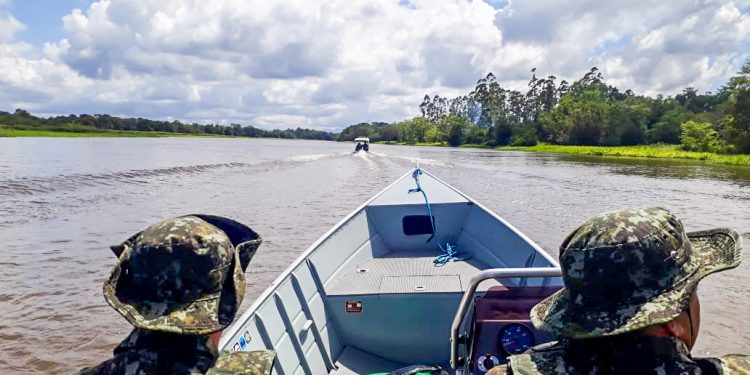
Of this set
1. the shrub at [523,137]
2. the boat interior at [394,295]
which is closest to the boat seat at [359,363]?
the boat interior at [394,295]

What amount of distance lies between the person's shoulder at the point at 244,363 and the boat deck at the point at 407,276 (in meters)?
2.77

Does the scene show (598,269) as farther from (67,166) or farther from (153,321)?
(67,166)

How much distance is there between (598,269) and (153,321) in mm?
1438

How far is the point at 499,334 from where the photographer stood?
314 cm

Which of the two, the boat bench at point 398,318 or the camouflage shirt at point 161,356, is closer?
the camouflage shirt at point 161,356

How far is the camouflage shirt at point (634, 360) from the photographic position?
4.90ft

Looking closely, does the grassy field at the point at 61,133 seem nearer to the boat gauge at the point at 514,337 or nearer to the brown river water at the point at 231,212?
the brown river water at the point at 231,212

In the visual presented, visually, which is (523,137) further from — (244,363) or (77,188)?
(244,363)

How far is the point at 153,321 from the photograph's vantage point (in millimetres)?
1729

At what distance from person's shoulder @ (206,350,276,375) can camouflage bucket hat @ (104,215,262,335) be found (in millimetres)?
181

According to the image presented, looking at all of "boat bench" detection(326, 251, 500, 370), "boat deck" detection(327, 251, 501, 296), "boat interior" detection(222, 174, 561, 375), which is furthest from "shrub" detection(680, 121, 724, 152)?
"boat bench" detection(326, 251, 500, 370)

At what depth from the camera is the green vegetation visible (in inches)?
1652

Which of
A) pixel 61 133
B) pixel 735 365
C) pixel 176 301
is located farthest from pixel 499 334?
pixel 61 133

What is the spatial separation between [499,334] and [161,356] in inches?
80.3
